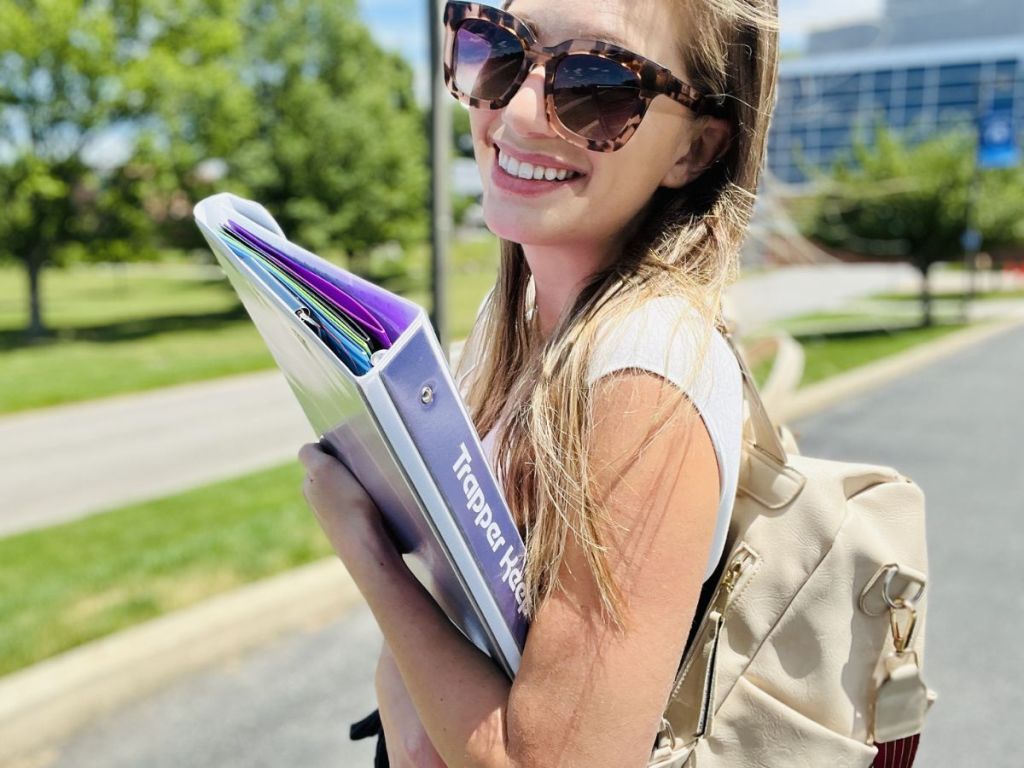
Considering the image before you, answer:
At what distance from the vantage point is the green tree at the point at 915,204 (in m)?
19.8

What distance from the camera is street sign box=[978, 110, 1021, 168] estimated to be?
18.3 meters

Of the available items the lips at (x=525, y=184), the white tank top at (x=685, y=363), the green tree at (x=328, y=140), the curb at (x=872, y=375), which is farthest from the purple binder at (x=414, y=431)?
the green tree at (x=328, y=140)

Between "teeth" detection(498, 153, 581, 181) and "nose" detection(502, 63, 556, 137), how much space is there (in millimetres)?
36

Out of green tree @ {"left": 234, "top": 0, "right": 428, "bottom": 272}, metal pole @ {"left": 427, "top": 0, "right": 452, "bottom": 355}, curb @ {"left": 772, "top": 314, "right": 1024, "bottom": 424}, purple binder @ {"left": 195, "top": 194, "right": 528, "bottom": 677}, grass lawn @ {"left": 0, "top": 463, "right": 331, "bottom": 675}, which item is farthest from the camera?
green tree @ {"left": 234, "top": 0, "right": 428, "bottom": 272}

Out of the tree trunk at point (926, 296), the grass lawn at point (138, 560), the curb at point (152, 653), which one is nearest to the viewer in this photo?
the curb at point (152, 653)

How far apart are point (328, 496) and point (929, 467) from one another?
6.59 metres

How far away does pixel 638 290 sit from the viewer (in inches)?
38.6

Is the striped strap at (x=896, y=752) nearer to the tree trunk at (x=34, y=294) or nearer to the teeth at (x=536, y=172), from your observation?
the teeth at (x=536, y=172)

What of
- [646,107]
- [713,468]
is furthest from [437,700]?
[646,107]

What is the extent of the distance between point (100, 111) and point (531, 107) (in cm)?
2259

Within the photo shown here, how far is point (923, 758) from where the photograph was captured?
3.03m

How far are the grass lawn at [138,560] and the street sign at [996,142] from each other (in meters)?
17.6

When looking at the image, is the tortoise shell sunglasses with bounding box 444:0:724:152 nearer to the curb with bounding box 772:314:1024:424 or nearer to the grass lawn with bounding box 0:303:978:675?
the grass lawn with bounding box 0:303:978:675

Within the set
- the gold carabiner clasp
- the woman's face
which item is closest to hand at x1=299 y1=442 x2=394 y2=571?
the woman's face
